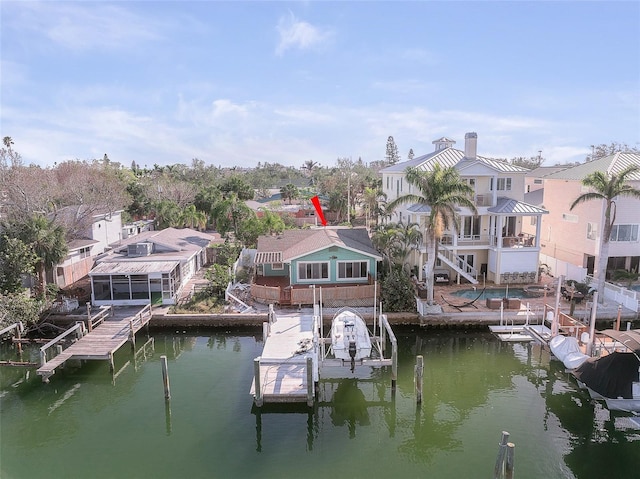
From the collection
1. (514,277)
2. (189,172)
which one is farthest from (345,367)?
(189,172)

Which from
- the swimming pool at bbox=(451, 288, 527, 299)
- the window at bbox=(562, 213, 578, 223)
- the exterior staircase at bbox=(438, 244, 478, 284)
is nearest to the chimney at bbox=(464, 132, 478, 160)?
the exterior staircase at bbox=(438, 244, 478, 284)

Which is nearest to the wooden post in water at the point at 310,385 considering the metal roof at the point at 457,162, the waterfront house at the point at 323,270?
the waterfront house at the point at 323,270

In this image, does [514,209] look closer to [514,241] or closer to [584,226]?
[514,241]

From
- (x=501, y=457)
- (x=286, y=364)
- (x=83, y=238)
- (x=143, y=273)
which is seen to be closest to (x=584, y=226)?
(x=501, y=457)

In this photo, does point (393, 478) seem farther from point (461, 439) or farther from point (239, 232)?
point (239, 232)

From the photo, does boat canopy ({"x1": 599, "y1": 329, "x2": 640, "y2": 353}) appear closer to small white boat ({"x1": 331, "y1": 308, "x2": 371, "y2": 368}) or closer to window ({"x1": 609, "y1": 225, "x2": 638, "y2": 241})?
small white boat ({"x1": 331, "y1": 308, "x2": 371, "y2": 368})

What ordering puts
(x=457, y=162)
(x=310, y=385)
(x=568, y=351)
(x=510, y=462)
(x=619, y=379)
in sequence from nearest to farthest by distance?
(x=510, y=462) < (x=619, y=379) < (x=310, y=385) < (x=568, y=351) < (x=457, y=162)

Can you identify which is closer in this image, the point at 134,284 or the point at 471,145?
the point at 134,284

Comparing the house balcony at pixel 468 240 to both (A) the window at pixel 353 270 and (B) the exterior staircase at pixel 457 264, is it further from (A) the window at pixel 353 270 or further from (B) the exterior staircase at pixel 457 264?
→ (A) the window at pixel 353 270
